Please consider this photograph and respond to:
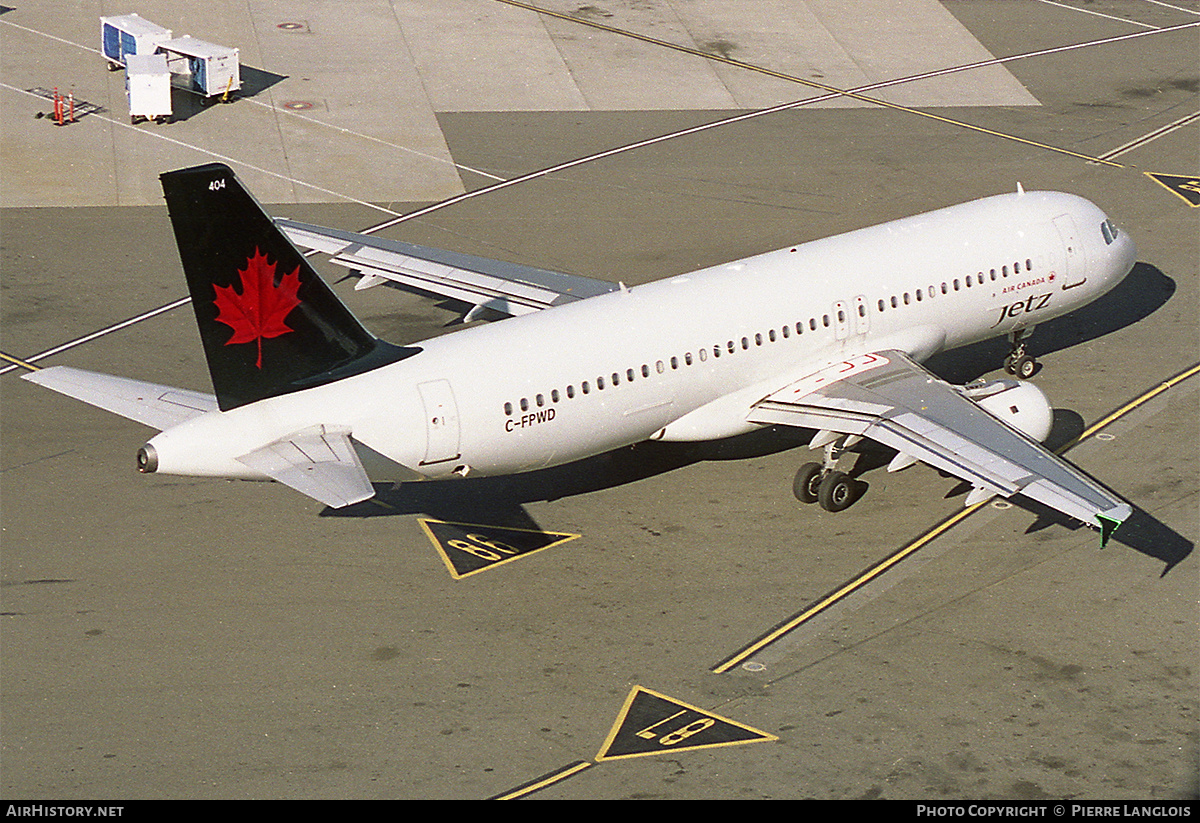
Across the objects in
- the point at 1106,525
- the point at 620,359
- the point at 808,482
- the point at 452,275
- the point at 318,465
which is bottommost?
the point at 808,482

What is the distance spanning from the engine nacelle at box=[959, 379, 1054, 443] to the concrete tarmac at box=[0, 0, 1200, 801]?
2.24 meters

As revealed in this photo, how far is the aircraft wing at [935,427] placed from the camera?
33.8 metres

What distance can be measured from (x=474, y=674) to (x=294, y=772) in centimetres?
477

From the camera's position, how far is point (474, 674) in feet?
108

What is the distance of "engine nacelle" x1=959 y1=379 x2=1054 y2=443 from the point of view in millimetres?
39500

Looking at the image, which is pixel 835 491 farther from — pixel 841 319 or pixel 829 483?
pixel 841 319

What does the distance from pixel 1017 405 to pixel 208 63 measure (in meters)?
39.8

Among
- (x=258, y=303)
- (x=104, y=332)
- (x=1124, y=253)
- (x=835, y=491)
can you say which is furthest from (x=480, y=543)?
(x=1124, y=253)

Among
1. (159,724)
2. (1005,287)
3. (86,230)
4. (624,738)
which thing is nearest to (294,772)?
(159,724)

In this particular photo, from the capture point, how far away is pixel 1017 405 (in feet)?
130

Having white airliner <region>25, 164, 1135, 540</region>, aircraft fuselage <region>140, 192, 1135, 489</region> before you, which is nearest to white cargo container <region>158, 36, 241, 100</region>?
white airliner <region>25, 164, 1135, 540</region>

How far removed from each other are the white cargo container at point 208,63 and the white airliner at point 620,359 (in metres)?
21.1

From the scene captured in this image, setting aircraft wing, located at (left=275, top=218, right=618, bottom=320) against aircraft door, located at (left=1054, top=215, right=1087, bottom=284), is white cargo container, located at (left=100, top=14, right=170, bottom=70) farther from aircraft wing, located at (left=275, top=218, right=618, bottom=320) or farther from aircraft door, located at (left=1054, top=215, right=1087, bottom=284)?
aircraft door, located at (left=1054, top=215, right=1087, bottom=284)
